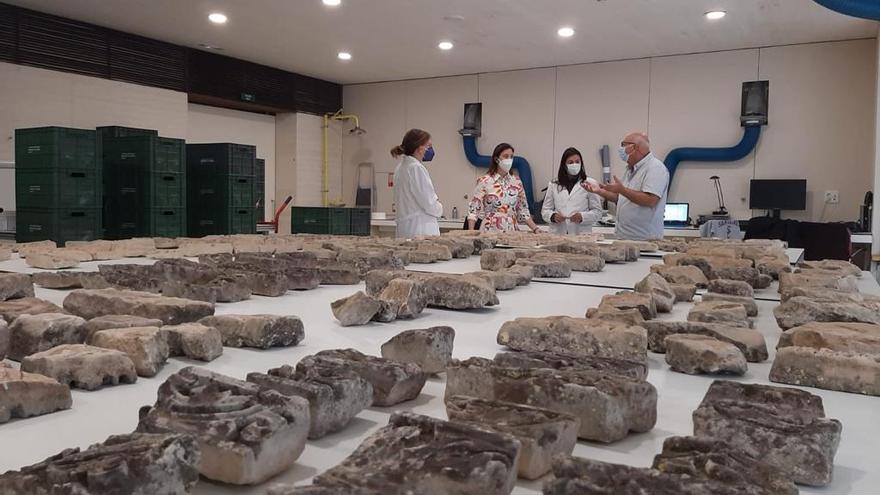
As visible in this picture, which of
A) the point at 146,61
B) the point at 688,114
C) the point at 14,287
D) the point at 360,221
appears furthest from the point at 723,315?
the point at 146,61

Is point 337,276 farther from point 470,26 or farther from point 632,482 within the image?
point 470,26

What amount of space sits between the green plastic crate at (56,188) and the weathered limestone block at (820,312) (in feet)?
19.6

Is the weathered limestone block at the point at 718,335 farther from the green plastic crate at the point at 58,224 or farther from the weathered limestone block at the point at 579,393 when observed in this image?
the green plastic crate at the point at 58,224

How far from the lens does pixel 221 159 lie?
25.4 feet

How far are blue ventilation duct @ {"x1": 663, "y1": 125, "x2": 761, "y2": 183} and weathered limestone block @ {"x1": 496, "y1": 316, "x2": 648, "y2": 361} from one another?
7806mm

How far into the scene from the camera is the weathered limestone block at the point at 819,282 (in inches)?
90.2

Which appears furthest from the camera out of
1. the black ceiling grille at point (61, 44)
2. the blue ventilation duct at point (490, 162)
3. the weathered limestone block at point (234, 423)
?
the blue ventilation duct at point (490, 162)

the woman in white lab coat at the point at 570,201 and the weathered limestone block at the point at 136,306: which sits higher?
the woman in white lab coat at the point at 570,201

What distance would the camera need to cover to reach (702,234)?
7613 millimetres

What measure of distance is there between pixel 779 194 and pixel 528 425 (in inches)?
328

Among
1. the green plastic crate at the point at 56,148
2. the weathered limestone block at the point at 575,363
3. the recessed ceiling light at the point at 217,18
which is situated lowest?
the weathered limestone block at the point at 575,363

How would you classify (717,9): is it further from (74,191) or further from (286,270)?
(74,191)

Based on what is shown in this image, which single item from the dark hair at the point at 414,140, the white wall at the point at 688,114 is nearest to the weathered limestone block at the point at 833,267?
the dark hair at the point at 414,140

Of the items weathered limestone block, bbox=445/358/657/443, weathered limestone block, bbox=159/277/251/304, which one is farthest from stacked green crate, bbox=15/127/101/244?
weathered limestone block, bbox=445/358/657/443
